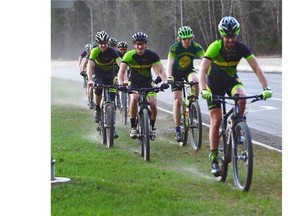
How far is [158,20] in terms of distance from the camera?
28.2 feet

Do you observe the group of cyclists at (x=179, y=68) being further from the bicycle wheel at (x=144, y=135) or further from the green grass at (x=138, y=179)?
the green grass at (x=138, y=179)

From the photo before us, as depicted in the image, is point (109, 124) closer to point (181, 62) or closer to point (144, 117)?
point (144, 117)

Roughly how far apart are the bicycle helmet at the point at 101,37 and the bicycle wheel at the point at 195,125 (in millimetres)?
1256

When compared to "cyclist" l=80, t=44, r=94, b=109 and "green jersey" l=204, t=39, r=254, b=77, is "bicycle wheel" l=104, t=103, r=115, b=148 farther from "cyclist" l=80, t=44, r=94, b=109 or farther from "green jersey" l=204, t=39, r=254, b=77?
"green jersey" l=204, t=39, r=254, b=77

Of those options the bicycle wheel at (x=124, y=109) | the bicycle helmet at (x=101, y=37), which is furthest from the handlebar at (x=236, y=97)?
the bicycle wheel at (x=124, y=109)

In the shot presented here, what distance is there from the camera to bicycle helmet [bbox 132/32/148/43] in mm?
8680

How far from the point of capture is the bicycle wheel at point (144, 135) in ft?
30.8

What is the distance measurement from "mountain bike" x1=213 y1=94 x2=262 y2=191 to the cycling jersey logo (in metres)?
1.67

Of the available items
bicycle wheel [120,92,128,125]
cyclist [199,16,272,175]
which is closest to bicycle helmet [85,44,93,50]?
cyclist [199,16,272,175]

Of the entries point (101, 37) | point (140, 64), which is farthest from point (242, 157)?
point (140, 64)

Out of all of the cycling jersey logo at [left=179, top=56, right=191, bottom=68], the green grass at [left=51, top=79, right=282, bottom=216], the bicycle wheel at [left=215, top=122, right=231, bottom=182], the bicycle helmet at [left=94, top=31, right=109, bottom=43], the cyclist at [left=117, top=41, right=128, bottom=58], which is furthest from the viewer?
the cycling jersey logo at [left=179, top=56, right=191, bottom=68]
